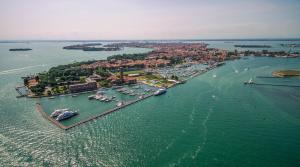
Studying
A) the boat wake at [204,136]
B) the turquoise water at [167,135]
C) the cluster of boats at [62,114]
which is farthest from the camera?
the cluster of boats at [62,114]

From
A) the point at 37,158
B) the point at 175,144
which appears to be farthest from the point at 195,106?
the point at 37,158

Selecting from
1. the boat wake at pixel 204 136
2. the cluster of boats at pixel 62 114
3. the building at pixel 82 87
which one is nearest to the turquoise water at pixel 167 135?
the boat wake at pixel 204 136

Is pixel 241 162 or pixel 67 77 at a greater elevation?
pixel 67 77

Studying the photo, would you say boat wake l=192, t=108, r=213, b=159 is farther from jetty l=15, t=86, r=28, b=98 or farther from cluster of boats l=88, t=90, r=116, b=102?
jetty l=15, t=86, r=28, b=98

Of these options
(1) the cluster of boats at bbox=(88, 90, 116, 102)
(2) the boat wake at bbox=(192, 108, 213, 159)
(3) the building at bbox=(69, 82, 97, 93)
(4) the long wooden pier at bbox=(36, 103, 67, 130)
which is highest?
(3) the building at bbox=(69, 82, 97, 93)

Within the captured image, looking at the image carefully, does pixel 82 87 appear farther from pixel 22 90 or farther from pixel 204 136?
A: pixel 204 136

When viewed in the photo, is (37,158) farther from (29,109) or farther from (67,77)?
(67,77)

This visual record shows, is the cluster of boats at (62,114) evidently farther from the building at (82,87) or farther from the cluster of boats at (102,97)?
the building at (82,87)

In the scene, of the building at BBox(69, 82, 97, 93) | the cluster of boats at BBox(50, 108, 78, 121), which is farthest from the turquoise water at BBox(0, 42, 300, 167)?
the building at BBox(69, 82, 97, 93)
